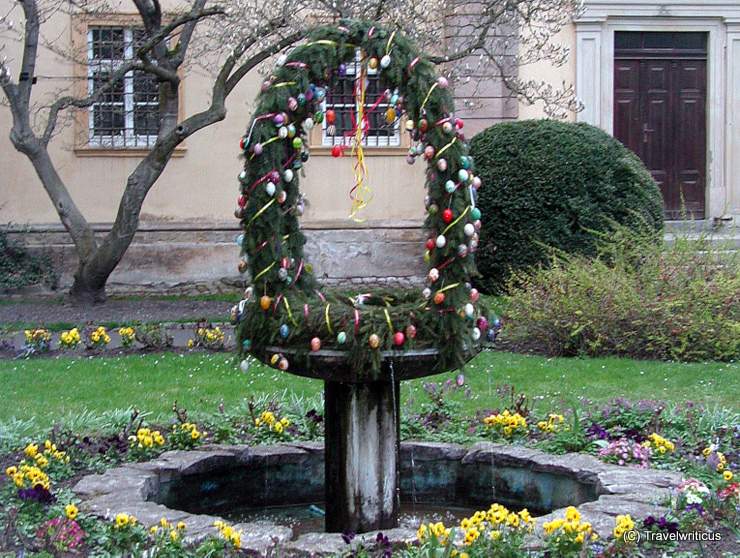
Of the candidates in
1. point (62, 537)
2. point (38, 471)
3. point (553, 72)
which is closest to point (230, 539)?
point (62, 537)

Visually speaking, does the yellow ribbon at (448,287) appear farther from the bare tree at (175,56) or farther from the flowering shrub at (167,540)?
the bare tree at (175,56)

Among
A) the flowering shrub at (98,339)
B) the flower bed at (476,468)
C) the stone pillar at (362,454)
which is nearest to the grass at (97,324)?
the flowering shrub at (98,339)

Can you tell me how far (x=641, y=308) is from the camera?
33.8 ft

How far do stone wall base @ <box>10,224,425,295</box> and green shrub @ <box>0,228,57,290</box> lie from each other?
0.18 metres

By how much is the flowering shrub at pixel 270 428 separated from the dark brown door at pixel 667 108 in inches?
454

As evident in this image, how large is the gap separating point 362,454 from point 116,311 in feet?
28.2

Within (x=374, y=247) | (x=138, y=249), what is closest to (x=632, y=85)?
(x=374, y=247)

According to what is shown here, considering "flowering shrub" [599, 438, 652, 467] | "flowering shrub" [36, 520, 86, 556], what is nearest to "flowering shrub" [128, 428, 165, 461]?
"flowering shrub" [36, 520, 86, 556]

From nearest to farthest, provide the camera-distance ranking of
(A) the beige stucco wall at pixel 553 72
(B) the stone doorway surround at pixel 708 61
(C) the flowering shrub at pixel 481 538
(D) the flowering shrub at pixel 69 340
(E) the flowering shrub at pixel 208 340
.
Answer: (C) the flowering shrub at pixel 481 538, (D) the flowering shrub at pixel 69 340, (E) the flowering shrub at pixel 208 340, (A) the beige stucco wall at pixel 553 72, (B) the stone doorway surround at pixel 708 61

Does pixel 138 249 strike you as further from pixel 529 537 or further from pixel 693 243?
pixel 529 537

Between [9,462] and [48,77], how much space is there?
1010 cm

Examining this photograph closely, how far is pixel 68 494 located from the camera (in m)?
5.36

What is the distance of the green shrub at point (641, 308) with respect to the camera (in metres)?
10.2

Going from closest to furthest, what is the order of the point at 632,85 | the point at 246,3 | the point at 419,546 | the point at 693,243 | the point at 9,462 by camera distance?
the point at 419,546 → the point at 9,462 → the point at 693,243 → the point at 246,3 → the point at 632,85
